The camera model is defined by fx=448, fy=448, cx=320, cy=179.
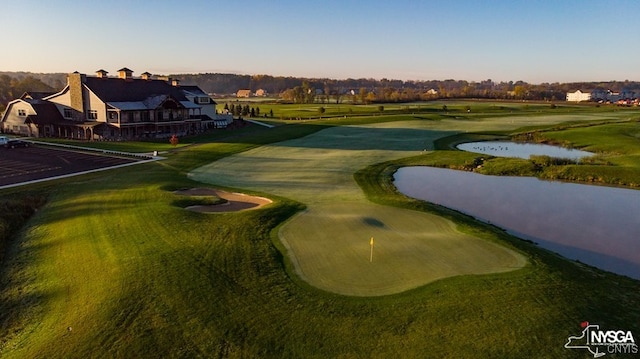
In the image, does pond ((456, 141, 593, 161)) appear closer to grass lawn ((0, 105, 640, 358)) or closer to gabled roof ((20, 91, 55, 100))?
grass lawn ((0, 105, 640, 358))

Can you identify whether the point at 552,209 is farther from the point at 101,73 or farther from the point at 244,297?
the point at 101,73

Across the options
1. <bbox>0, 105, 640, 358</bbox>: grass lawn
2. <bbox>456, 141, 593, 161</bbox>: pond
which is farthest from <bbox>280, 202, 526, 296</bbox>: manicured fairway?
<bbox>456, 141, 593, 161</bbox>: pond

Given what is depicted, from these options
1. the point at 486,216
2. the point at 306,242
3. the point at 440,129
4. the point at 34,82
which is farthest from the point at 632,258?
the point at 34,82

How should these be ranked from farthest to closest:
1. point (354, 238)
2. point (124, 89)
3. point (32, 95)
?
1. point (32, 95)
2. point (124, 89)
3. point (354, 238)

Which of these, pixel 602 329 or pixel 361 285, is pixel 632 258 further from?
pixel 361 285

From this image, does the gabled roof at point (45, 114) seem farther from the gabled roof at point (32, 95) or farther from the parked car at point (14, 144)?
the parked car at point (14, 144)

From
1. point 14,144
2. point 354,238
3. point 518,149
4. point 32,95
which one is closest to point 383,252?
point 354,238

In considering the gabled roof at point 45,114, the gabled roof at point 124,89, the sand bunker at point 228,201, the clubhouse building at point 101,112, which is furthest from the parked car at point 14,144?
the sand bunker at point 228,201
